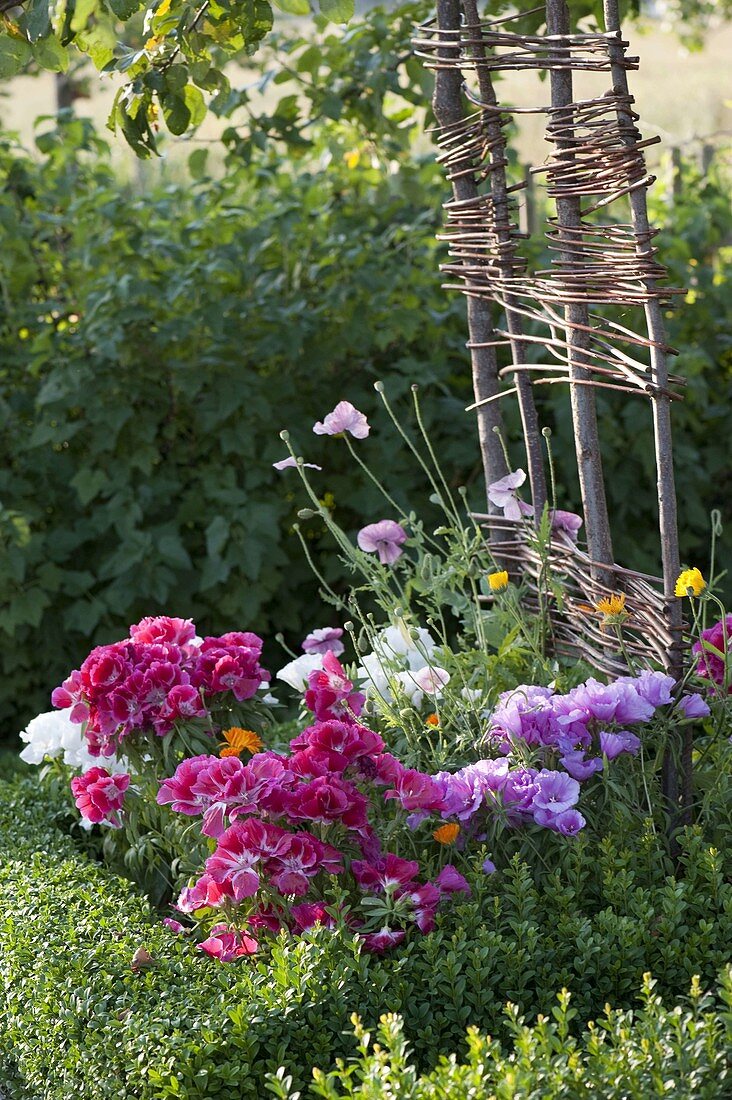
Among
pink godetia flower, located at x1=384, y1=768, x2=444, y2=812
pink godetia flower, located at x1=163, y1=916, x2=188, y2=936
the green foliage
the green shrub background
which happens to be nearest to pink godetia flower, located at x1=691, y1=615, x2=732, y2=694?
pink godetia flower, located at x1=384, y1=768, x2=444, y2=812

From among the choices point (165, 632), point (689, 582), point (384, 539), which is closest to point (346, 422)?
point (384, 539)

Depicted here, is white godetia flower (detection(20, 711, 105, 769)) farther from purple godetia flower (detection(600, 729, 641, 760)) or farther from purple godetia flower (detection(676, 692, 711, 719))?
purple godetia flower (detection(676, 692, 711, 719))

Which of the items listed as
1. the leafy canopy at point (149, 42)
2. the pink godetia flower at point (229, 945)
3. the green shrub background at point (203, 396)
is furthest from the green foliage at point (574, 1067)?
the green shrub background at point (203, 396)

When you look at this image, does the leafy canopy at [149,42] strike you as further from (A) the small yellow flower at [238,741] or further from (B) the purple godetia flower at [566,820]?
(B) the purple godetia flower at [566,820]

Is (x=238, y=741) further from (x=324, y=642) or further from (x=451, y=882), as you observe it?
(x=324, y=642)

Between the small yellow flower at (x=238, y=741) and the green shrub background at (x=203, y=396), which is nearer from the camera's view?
the small yellow flower at (x=238, y=741)

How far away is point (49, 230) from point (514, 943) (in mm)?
3414

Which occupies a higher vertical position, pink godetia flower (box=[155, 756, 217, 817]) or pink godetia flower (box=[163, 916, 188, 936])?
pink godetia flower (box=[155, 756, 217, 817])

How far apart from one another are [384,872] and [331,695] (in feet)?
1.14

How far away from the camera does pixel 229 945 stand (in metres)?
2.00

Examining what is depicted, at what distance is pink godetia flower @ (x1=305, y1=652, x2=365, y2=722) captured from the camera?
7.30ft

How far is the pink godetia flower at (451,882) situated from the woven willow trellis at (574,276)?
0.44m

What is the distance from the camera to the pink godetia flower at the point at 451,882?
2.03 m

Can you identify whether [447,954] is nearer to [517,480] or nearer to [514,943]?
[514,943]
